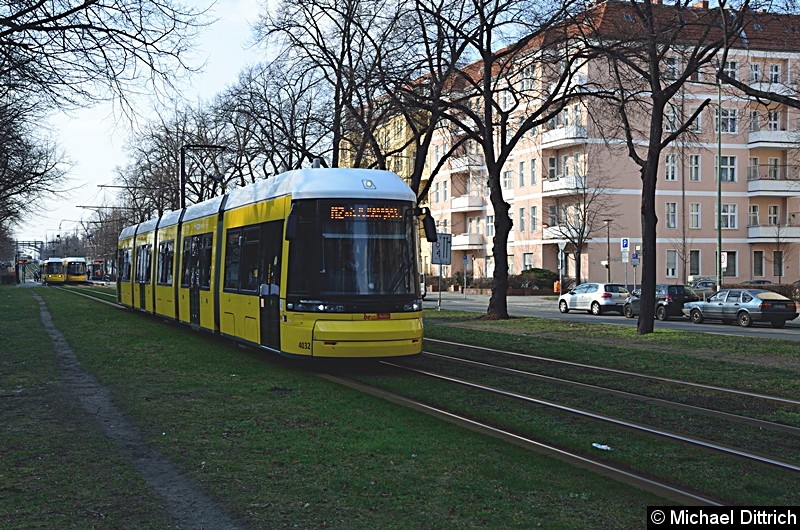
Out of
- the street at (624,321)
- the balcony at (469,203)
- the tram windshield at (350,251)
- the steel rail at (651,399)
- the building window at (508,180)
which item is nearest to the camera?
the steel rail at (651,399)

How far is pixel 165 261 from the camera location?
1042 inches

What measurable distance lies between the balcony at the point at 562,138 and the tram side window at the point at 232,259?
142 feet

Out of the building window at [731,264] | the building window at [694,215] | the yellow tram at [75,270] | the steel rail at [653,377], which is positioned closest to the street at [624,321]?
the steel rail at [653,377]

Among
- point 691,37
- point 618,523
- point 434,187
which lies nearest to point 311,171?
point 618,523

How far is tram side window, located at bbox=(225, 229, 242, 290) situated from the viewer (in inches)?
713

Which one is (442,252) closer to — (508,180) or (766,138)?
(508,180)

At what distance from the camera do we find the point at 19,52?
13.2 metres

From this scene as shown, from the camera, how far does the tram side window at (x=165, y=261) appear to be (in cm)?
2539

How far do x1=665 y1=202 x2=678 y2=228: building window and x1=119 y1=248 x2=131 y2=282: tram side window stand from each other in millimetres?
42340

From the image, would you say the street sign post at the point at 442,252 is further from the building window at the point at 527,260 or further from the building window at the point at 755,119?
the building window at the point at 527,260

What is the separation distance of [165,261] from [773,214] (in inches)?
2149

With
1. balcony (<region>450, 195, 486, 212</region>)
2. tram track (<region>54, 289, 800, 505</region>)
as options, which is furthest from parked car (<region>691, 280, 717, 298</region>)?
tram track (<region>54, 289, 800, 505</region>)

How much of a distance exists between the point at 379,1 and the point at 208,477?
22.3 m

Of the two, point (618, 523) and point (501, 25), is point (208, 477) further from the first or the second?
point (501, 25)
